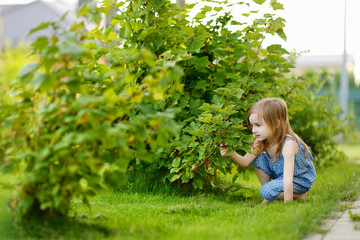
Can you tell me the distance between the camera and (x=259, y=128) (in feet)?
12.6

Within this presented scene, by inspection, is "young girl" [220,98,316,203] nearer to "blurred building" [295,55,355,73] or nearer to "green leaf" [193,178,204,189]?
"green leaf" [193,178,204,189]

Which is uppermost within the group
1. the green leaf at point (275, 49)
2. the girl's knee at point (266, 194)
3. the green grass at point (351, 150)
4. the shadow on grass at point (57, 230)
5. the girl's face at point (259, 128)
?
the green leaf at point (275, 49)

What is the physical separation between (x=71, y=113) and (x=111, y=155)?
358 mm

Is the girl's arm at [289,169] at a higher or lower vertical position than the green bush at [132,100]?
lower

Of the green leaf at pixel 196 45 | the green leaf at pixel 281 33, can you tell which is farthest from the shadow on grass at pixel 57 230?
the green leaf at pixel 281 33

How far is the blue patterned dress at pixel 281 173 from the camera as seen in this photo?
12.3 feet

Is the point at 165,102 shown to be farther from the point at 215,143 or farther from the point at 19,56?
the point at 19,56

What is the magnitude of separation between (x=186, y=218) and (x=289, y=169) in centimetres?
101

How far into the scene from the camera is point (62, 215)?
2695 mm

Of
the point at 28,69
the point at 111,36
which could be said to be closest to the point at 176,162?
the point at 111,36

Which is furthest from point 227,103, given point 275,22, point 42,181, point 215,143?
point 42,181

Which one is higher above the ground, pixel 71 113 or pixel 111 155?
pixel 71 113

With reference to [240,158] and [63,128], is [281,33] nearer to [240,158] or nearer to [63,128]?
[240,158]

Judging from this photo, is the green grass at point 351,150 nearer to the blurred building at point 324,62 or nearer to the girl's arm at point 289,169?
the girl's arm at point 289,169
